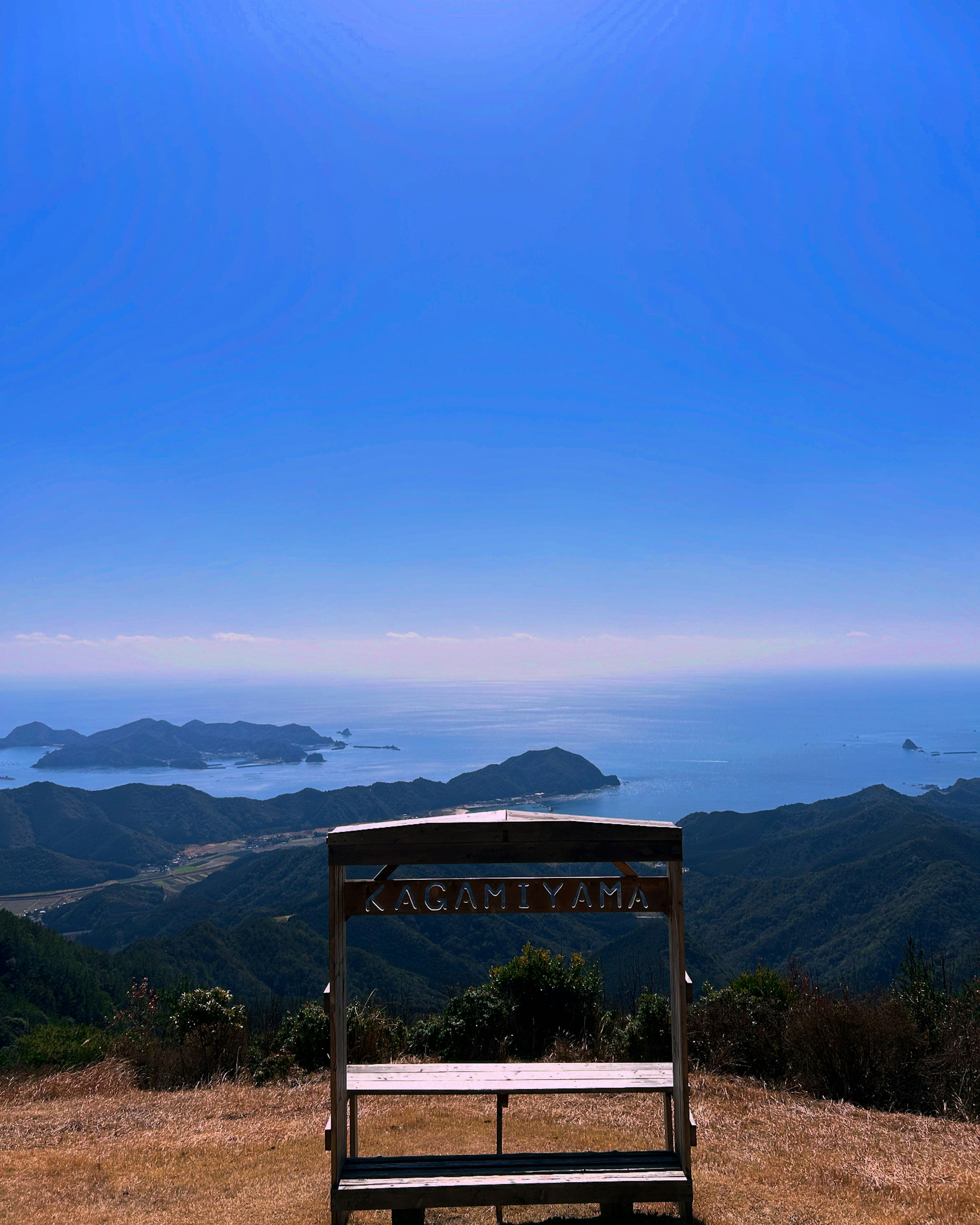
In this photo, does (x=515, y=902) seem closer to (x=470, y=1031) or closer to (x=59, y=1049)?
(x=470, y=1031)

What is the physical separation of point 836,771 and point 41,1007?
17100 cm

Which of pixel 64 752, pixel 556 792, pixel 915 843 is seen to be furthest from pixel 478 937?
pixel 64 752

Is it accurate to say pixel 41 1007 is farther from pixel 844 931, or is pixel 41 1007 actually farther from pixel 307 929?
pixel 844 931

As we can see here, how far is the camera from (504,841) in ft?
Answer: 13.9

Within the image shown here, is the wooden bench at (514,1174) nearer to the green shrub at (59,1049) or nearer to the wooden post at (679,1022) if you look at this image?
the wooden post at (679,1022)

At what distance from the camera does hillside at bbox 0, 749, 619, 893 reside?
96625 millimetres

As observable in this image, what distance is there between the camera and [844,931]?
159ft

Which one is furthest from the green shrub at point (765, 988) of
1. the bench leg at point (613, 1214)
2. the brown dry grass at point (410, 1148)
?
the bench leg at point (613, 1214)

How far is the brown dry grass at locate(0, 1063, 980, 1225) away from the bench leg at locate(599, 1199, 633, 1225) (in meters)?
0.25

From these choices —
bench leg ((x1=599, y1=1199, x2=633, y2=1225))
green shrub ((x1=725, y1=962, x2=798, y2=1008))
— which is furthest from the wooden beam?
green shrub ((x1=725, y1=962, x2=798, y2=1008))

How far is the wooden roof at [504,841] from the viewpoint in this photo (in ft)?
13.8

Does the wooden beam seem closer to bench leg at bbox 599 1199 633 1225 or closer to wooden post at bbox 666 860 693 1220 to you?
bench leg at bbox 599 1199 633 1225

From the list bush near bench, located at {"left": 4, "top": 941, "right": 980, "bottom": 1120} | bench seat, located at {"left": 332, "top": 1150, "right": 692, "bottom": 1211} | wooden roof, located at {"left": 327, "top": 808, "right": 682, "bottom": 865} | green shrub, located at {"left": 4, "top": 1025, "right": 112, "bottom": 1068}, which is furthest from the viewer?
green shrub, located at {"left": 4, "top": 1025, "right": 112, "bottom": 1068}

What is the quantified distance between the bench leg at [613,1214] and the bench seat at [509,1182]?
6.9 inches
